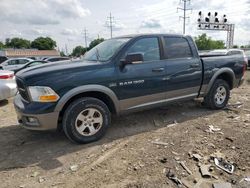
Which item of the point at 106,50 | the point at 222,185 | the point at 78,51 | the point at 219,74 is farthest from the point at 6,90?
the point at 78,51

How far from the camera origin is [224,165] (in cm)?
352

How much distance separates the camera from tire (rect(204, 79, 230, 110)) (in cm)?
605

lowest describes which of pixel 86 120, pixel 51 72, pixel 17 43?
pixel 86 120

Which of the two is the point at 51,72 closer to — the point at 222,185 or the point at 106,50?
the point at 106,50

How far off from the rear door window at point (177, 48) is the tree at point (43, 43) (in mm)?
94447

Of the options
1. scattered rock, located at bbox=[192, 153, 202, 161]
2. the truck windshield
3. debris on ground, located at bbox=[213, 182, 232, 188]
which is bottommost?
debris on ground, located at bbox=[213, 182, 232, 188]

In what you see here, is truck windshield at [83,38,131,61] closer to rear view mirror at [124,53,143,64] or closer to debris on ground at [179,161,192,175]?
rear view mirror at [124,53,143,64]

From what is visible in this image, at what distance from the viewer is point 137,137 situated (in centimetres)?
454

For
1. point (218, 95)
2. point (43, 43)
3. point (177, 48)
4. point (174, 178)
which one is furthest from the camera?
point (43, 43)

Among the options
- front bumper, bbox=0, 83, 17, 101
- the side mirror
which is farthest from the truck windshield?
front bumper, bbox=0, 83, 17, 101

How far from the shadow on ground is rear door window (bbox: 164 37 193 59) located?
4.70 feet

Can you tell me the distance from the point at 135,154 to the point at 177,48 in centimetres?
260

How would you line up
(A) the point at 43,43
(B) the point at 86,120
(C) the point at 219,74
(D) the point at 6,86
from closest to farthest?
(B) the point at 86,120
(C) the point at 219,74
(D) the point at 6,86
(A) the point at 43,43

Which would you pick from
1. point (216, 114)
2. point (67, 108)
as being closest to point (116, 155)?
point (67, 108)
